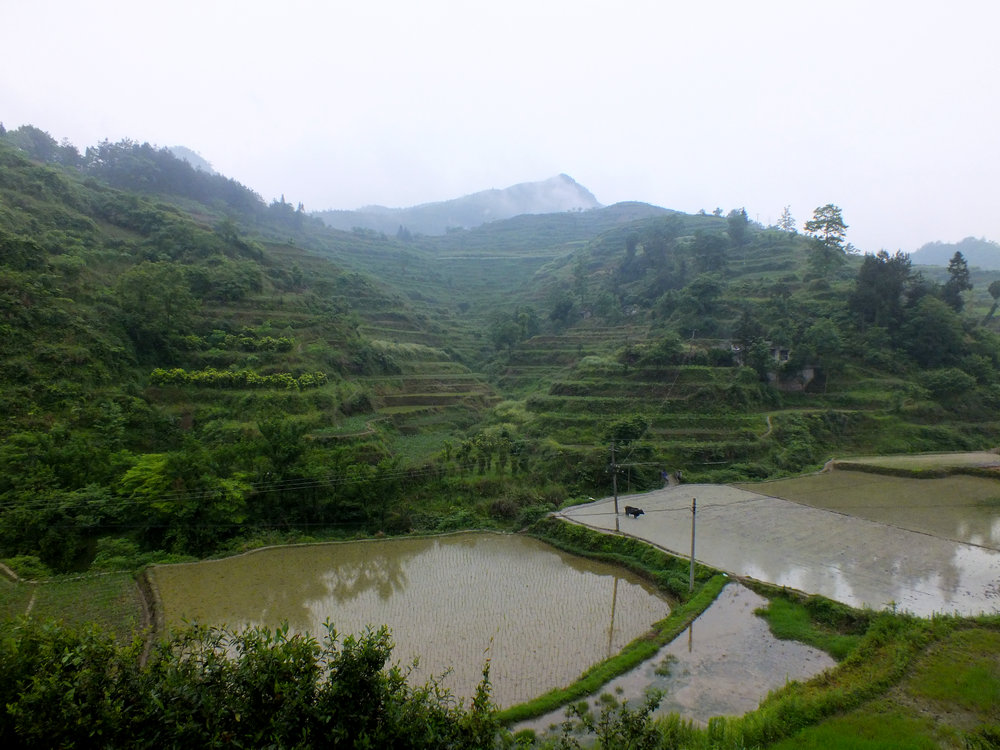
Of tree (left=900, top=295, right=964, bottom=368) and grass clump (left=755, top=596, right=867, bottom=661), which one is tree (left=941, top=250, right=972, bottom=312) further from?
grass clump (left=755, top=596, right=867, bottom=661)

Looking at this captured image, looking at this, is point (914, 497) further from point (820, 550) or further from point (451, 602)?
point (451, 602)

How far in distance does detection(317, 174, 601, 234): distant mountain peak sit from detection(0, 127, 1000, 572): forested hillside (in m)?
88.3

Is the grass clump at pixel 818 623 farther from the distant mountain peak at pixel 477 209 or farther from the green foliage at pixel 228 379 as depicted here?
the distant mountain peak at pixel 477 209

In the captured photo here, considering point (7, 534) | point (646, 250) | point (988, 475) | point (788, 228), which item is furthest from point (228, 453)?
point (788, 228)

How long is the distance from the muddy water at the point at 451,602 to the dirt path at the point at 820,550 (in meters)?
2.85

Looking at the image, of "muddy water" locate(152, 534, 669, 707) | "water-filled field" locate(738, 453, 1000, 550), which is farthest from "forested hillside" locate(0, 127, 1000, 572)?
"muddy water" locate(152, 534, 669, 707)

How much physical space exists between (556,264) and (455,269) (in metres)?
16.3

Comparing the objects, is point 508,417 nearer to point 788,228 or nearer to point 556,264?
point 556,264

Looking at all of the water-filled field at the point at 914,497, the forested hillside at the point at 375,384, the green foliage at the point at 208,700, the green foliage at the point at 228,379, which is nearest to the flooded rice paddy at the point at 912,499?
the water-filled field at the point at 914,497

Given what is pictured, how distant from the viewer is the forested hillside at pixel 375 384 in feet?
50.3

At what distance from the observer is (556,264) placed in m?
76.8

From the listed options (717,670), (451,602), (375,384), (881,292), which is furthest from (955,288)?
(451,602)

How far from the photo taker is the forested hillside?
1534 cm

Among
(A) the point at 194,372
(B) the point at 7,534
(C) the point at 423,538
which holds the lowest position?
(C) the point at 423,538
